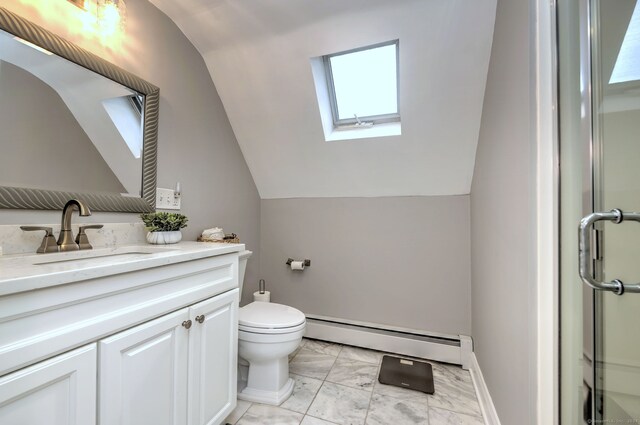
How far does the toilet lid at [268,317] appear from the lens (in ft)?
4.60

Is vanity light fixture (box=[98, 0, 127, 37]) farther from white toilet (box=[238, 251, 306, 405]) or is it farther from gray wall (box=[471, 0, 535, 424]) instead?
gray wall (box=[471, 0, 535, 424])

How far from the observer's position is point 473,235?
1808 mm

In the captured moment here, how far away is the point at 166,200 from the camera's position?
1.50m

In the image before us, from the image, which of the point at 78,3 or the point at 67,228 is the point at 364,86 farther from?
the point at 67,228

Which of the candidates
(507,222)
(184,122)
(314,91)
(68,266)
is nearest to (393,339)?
(507,222)

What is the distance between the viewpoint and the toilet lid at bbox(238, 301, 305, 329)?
4.60 ft

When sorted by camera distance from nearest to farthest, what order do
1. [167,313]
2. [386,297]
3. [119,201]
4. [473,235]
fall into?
[167,313] < [119,201] < [473,235] < [386,297]

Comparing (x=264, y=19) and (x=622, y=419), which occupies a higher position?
(x=264, y=19)

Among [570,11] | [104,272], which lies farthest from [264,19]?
[104,272]

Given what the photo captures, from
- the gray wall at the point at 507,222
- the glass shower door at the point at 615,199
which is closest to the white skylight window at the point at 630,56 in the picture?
the glass shower door at the point at 615,199

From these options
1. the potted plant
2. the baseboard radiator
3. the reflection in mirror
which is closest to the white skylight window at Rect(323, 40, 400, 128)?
the reflection in mirror

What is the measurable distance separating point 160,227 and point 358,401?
140 centimetres

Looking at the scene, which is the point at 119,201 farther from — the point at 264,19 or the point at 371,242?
the point at 371,242

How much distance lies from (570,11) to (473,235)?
4.35 feet
